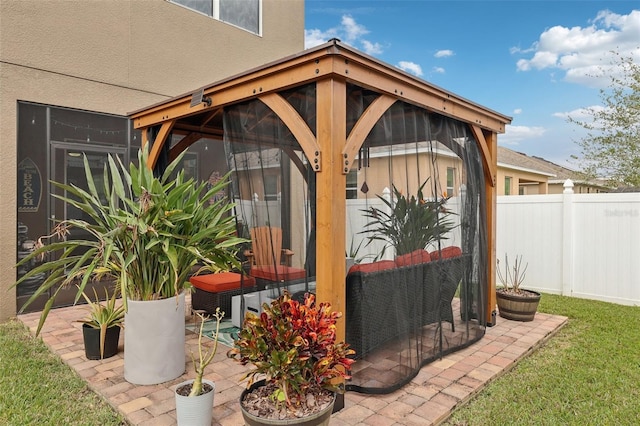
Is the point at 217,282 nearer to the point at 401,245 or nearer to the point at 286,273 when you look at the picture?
the point at 286,273

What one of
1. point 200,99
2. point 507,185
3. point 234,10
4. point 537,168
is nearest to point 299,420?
point 200,99

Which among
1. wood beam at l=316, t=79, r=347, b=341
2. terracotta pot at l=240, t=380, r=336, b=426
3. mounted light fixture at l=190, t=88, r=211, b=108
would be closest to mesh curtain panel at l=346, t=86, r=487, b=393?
wood beam at l=316, t=79, r=347, b=341

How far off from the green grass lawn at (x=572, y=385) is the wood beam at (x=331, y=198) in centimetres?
116

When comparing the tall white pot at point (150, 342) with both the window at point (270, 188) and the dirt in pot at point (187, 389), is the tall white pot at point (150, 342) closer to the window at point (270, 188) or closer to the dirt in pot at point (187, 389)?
the dirt in pot at point (187, 389)

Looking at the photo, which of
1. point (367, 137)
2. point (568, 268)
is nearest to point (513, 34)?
point (568, 268)

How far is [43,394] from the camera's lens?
2873 millimetres

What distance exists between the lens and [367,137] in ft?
10.0

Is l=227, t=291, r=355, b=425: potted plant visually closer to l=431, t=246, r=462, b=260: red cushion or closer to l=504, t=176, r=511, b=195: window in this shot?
l=431, t=246, r=462, b=260: red cushion

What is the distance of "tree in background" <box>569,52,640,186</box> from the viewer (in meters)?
10.7

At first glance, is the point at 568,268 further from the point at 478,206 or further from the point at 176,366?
the point at 176,366

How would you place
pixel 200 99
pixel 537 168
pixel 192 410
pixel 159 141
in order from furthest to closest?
pixel 537 168
pixel 159 141
pixel 200 99
pixel 192 410

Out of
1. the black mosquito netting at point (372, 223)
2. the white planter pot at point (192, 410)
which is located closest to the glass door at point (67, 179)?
the black mosquito netting at point (372, 223)

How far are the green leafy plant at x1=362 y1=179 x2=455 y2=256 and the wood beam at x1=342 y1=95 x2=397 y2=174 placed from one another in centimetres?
56

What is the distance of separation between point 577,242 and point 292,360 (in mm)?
5659
